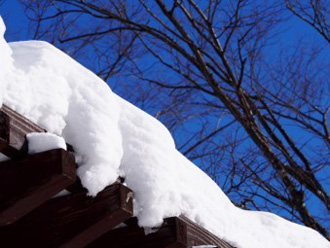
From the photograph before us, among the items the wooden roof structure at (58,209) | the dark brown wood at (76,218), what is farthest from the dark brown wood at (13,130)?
the dark brown wood at (76,218)

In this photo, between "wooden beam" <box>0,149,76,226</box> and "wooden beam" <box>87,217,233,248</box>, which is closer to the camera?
"wooden beam" <box>0,149,76,226</box>

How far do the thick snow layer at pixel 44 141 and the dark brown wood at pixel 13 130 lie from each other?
0.02 metres

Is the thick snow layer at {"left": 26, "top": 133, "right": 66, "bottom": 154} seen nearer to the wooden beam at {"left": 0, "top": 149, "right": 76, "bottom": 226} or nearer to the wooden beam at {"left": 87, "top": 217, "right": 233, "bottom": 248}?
the wooden beam at {"left": 0, "top": 149, "right": 76, "bottom": 226}

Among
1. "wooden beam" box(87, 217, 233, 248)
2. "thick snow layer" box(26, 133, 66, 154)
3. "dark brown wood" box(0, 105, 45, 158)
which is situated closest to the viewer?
"dark brown wood" box(0, 105, 45, 158)

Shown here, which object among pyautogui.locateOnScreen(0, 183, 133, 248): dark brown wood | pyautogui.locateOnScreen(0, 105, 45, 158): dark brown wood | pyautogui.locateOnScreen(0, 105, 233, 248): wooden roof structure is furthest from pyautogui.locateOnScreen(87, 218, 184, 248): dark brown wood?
pyautogui.locateOnScreen(0, 105, 45, 158): dark brown wood

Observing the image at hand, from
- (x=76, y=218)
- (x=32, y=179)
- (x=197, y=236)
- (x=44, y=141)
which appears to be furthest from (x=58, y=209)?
(x=197, y=236)

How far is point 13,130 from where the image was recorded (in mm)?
1804

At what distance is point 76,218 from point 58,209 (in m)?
0.08

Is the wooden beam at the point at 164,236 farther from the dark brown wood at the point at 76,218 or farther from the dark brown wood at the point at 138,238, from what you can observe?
the dark brown wood at the point at 76,218

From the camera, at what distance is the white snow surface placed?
75.9 inches

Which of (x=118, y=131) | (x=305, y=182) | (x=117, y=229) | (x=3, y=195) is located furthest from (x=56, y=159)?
(x=305, y=182)

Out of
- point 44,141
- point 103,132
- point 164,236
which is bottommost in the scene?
point 164,236

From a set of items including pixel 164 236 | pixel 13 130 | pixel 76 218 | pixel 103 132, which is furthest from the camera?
pixel 164 236

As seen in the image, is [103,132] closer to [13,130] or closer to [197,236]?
[13,130]
